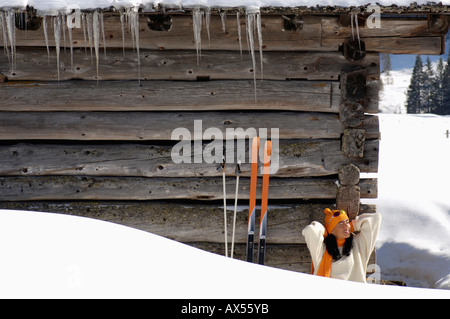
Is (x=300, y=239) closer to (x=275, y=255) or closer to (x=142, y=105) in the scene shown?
(x=275, y=255)

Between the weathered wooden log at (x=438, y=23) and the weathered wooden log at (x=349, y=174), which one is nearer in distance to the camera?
the weathered wooden log at (x=438, y=23)

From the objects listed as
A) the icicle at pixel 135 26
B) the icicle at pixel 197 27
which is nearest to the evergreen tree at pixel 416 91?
the icicle at pixel 197 27

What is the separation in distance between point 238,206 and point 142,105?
4.23ft

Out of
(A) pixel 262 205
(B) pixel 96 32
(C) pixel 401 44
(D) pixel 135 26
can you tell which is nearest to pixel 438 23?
(C) pixel 401 44

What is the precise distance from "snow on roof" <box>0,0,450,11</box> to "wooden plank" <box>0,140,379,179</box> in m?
1.21

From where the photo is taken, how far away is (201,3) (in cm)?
322

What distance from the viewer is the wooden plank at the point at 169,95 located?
377cm

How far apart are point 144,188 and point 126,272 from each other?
6.81 ft

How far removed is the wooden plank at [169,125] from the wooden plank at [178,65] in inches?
13.9

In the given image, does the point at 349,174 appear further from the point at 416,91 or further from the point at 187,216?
the point at 416,91

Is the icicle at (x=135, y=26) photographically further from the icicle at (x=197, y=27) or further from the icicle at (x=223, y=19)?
the icicle at (x=223, y=19)

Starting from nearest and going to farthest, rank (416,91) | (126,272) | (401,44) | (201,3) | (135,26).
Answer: (126,272) < (201,3) < (135,26) < (401,44) < (416,91)

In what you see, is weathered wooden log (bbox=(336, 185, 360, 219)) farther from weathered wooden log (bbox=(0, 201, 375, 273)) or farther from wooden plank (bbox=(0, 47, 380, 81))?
wooden plank (bbox=(0, 47, 380, 81))

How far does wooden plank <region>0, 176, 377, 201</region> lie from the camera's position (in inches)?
151
